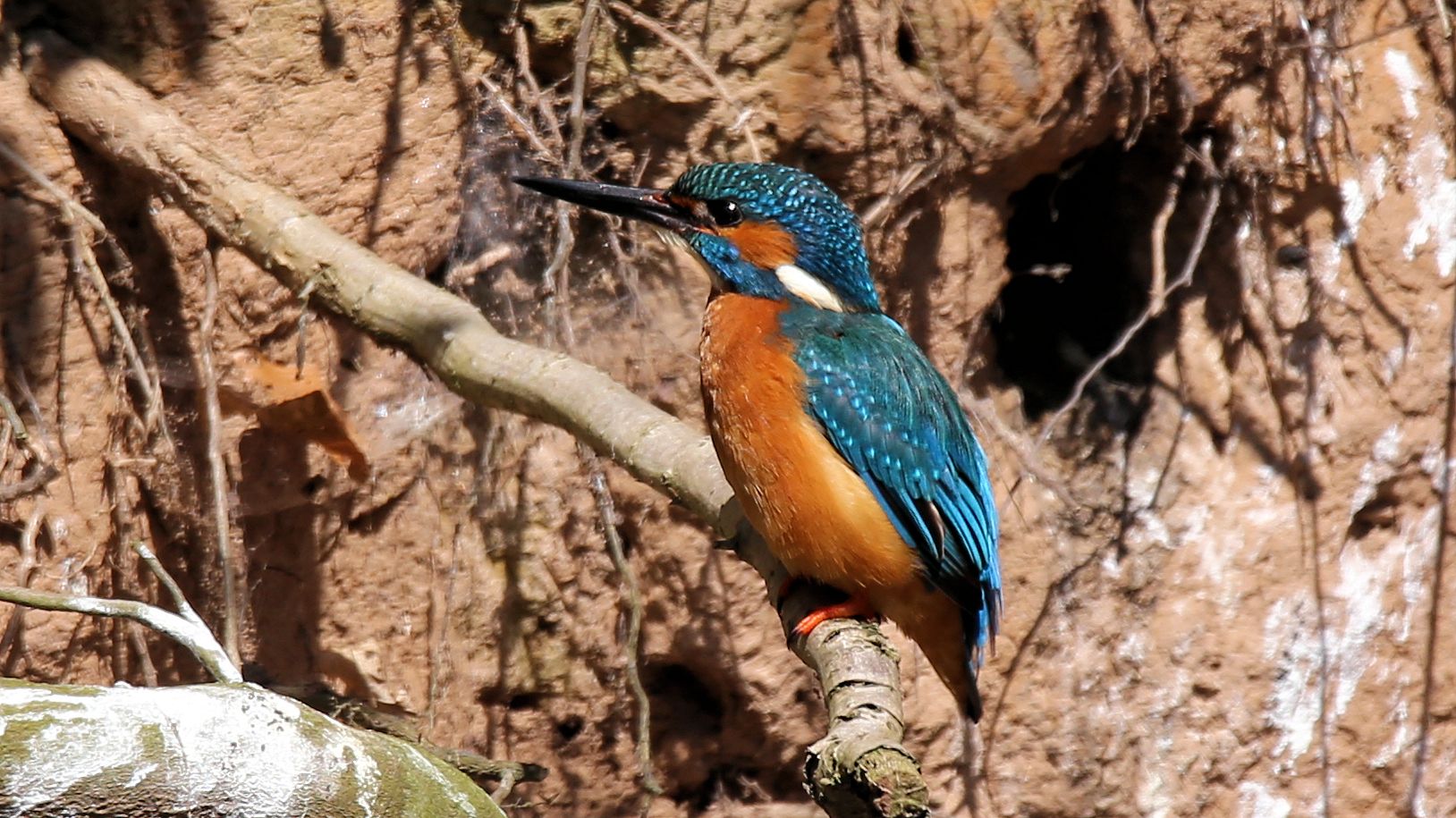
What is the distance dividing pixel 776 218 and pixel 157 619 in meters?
1.49

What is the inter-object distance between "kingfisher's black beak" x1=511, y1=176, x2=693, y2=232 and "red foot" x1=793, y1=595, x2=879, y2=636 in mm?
822

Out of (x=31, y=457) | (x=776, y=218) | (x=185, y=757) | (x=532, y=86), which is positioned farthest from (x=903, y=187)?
(x=185, y=757)

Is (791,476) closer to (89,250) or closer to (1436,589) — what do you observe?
(89,250)

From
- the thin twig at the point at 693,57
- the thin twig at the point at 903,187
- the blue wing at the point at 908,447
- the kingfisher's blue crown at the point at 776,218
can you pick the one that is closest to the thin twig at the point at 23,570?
the kingfisher's blue crown at the point at 776,218

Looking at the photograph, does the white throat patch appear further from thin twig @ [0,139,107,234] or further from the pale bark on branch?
thin twig @ [0,139,107,234]

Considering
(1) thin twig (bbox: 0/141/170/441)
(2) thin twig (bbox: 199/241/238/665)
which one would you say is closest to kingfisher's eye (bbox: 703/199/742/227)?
(2) thin twig (bbox: 199/241/238/665)

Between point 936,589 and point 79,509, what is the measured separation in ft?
5.48

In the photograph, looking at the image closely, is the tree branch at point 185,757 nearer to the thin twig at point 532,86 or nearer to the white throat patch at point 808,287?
the white throat patch at point 808,287

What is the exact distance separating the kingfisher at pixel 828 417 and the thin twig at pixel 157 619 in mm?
1027

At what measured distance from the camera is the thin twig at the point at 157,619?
1.70 m

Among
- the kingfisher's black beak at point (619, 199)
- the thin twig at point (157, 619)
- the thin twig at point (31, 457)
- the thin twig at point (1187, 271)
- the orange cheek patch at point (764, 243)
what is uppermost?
the thin twig at point (1187, 271)

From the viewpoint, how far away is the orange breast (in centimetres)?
253

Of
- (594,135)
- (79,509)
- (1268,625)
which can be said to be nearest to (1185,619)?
(1268,625)

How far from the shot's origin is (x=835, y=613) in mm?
2457
